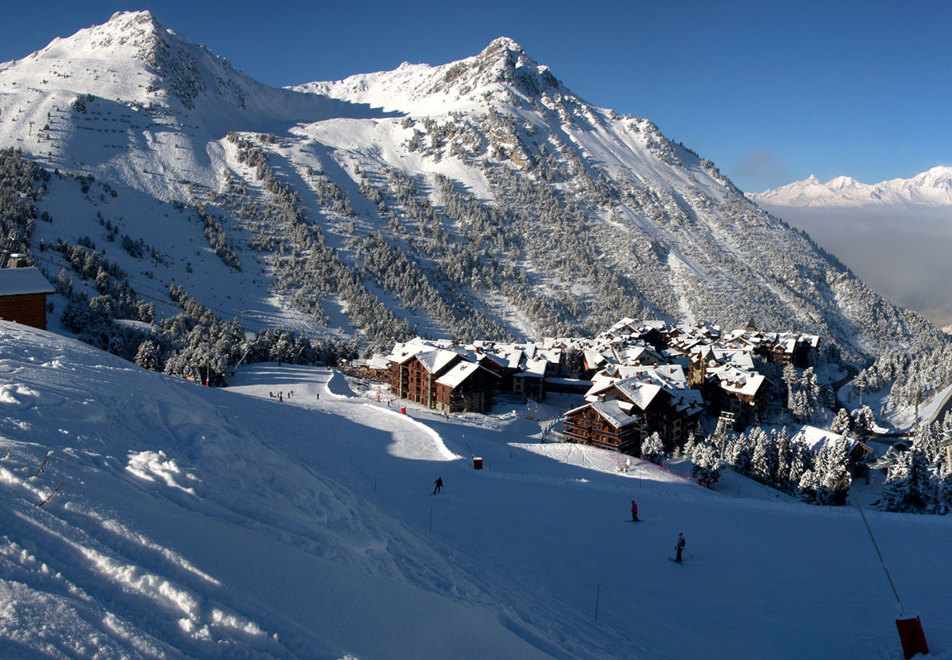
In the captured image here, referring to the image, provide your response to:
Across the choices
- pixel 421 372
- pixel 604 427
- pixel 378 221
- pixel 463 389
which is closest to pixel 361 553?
pixel 604 427

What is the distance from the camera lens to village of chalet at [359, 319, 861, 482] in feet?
148

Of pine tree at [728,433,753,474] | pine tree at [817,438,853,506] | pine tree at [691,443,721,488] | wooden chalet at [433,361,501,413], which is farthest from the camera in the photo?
wooden chalet at [433,361,501,413]

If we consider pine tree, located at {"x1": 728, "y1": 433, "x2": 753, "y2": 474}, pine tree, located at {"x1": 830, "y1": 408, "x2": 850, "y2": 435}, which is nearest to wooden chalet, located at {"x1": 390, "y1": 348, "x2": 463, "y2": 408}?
pine tree, located at {"x1": 728, "y1": 433, "x2": 753, "y2": 474}

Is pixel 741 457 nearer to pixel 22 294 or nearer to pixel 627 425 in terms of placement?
pixel 627 425

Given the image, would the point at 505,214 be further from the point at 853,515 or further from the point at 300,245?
the point at 853,515

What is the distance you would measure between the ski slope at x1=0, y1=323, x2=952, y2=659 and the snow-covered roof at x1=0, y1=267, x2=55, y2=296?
34.5 ft

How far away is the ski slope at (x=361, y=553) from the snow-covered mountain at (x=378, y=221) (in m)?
63.5

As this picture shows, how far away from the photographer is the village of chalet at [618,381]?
4525cm

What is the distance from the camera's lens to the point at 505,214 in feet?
512

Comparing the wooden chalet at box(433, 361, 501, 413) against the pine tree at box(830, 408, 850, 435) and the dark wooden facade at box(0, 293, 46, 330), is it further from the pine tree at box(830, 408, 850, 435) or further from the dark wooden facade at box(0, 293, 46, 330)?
the pine tree at box(830, 408, 850, 435)

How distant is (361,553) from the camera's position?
9.12 metres

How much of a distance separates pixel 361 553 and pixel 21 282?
25081 mm

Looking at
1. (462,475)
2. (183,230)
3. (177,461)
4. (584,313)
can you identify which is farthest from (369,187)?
(177,461)

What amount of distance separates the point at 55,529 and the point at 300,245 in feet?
387
